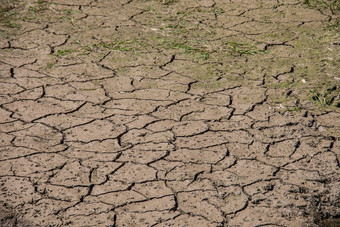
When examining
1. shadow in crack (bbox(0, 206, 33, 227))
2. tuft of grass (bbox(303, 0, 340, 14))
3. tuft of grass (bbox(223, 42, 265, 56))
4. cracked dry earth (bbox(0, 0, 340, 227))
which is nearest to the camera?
shadow in crack (bbox(0, 206, 33, 227))

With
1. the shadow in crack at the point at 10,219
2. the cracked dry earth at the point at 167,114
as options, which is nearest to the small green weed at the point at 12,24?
the cracked dry earth at the point at 167,114

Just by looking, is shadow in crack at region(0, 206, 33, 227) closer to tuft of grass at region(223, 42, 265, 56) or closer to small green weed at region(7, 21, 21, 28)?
tuft of grass at region(223, 42, 265, 56)

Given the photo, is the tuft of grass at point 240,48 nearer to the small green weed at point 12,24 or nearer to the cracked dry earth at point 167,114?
the cracked dry earth at point 167,114

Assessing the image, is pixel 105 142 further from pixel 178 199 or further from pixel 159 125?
pixel 178 199

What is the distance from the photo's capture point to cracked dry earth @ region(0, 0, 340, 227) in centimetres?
304


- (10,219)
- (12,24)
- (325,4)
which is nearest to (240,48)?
(325,4)

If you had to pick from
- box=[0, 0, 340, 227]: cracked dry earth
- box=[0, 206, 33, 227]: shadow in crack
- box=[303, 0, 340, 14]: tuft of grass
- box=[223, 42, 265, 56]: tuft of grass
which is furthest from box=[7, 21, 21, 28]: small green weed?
box=[303, 0, 340, 14]: tuft of grass

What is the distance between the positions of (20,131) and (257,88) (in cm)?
190

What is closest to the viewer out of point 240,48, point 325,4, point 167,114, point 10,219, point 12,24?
point 10,219

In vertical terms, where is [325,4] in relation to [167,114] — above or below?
above

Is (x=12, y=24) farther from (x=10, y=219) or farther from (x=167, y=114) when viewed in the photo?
(x=10, y=219)

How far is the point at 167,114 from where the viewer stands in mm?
3930

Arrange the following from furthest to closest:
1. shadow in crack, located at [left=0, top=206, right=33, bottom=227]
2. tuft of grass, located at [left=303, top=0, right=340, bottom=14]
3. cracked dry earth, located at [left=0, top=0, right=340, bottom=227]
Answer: tuft of grass, located at [left=303, top=0, right=340, bottom=14]
cracked dry earth, located at [left=0, top=0, right=340, bottom=227]
shadow in crack, located at [left=0, top=206, right=33, bottom=227]

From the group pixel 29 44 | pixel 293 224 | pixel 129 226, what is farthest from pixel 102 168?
pixel 29 44
